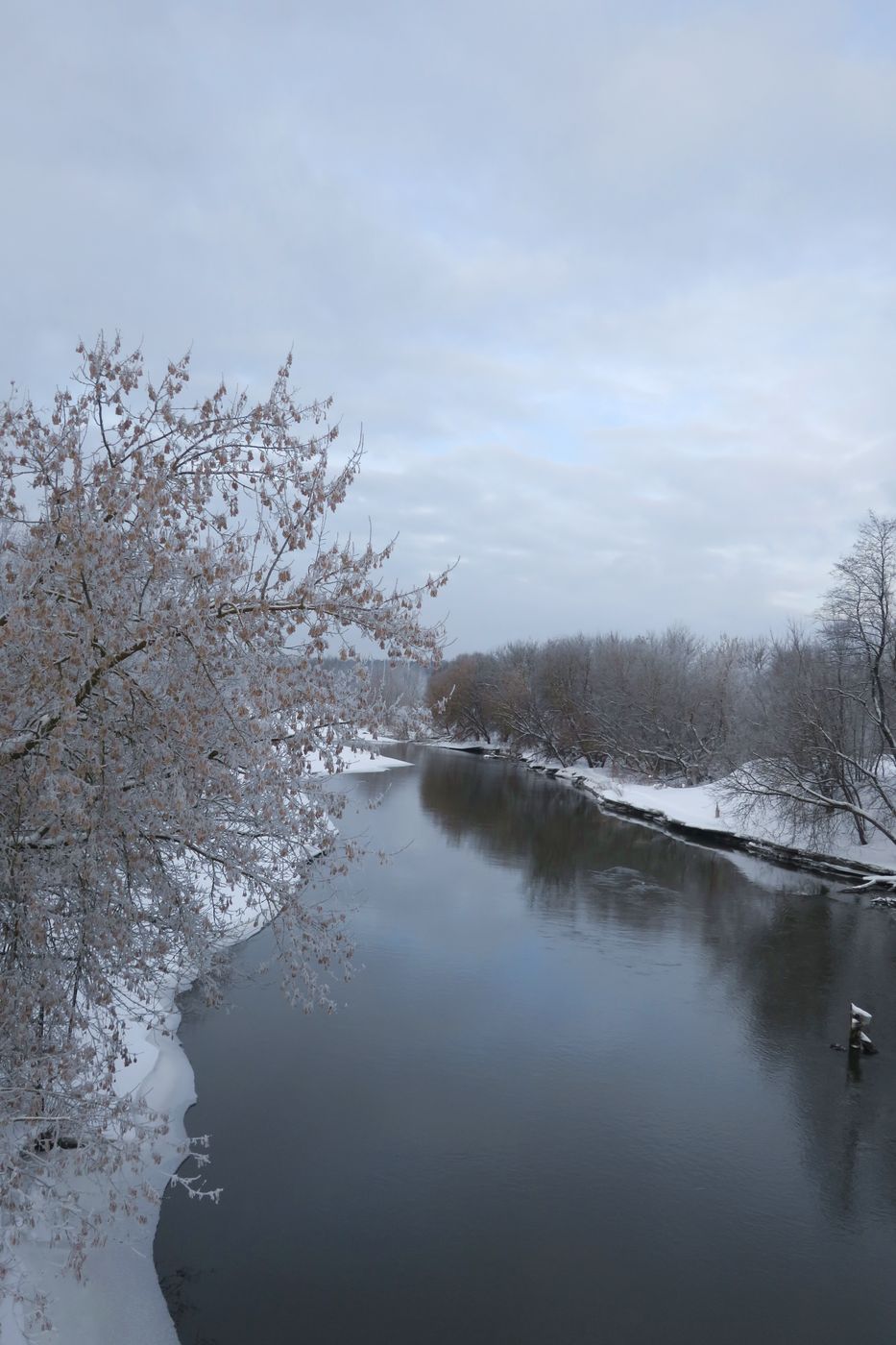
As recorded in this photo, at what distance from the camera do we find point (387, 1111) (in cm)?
992

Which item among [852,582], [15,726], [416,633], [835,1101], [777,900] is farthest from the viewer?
[852,582]

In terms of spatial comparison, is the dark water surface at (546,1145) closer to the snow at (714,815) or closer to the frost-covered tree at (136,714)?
the frost-covered tree at (136,714)

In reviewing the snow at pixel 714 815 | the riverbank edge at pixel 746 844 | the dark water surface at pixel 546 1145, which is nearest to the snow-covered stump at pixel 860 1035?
the dark water surface at pixel 546 1145

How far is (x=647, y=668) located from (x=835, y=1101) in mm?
46777

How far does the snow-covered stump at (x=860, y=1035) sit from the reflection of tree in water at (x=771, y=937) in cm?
27

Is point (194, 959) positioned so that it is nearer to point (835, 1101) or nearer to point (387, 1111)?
point (387, 1111)

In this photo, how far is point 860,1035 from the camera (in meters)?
12.1

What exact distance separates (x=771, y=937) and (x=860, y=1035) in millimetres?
5795

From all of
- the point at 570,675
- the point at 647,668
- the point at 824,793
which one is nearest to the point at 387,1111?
the point at 824,793

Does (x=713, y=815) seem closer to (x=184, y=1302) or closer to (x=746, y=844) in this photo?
(x=746, y=844)

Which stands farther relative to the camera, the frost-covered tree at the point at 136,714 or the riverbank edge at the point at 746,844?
the riverbank edge at the point at 746,844

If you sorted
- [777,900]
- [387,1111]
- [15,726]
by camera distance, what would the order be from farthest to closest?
[777,900] < [387,1111] < [15,726]

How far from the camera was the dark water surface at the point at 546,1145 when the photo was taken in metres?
7.09

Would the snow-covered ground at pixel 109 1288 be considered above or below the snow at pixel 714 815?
below
